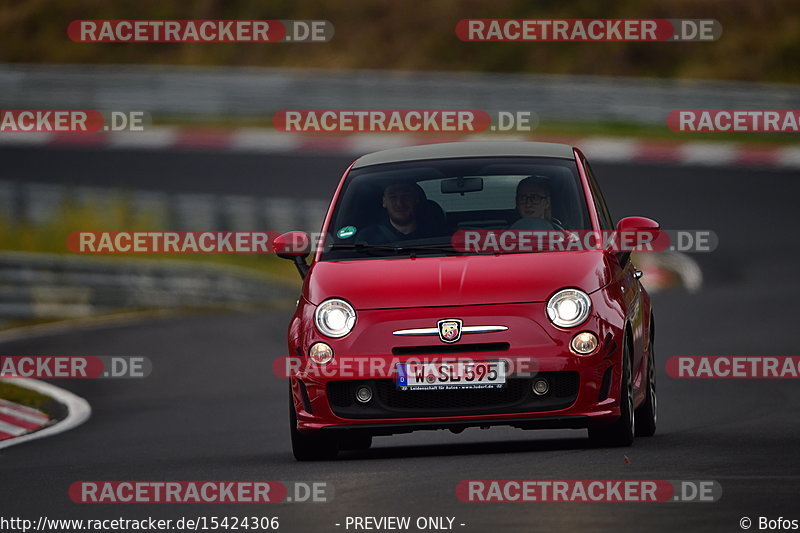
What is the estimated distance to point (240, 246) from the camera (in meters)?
32.8

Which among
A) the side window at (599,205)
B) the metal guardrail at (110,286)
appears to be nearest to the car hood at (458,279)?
the side window at (599,205)

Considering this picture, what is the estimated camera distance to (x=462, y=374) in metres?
9.13

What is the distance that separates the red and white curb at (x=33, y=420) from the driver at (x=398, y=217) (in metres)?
3.00

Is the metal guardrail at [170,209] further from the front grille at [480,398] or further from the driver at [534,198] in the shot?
the front grille at [480,398]

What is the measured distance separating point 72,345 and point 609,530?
14.2 meters

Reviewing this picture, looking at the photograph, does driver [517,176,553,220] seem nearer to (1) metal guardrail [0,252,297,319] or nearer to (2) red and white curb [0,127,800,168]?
(1) metal guardrail [0,252,297,319]

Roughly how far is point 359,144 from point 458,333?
2931cm

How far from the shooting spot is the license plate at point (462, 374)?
29.9 feet

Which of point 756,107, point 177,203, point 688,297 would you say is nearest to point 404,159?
point 688,297

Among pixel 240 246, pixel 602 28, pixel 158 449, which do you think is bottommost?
pixel 158 449

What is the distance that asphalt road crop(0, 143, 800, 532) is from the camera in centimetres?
751

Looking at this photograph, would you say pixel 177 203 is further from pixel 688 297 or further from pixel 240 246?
pixel 688 297

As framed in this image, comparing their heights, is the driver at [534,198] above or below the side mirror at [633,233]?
above

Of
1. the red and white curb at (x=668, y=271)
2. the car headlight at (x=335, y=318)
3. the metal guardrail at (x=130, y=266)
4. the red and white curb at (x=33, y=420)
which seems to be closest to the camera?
the car headlight at (x=335, y=318)
